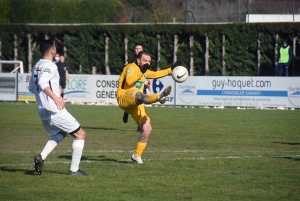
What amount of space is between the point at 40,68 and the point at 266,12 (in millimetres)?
27554

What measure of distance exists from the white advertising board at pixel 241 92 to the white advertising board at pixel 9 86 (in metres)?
8.34

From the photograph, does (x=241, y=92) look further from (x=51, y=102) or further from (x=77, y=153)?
(x=51, y=102)

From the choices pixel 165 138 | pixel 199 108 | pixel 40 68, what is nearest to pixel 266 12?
pixel 199 108

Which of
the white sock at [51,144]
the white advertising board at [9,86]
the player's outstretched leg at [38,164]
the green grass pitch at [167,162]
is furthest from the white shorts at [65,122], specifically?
the white advertising board at [9,86]

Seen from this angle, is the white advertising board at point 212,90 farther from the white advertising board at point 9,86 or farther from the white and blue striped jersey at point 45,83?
the white and blue striped jersey at point 45,83

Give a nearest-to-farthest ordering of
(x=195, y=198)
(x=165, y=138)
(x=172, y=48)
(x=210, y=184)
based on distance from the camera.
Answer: (x=195, y=198) → (x=210, y=184) → (x=165, y=138) → (x=172, y=48)

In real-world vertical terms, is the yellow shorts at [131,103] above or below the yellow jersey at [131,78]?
below

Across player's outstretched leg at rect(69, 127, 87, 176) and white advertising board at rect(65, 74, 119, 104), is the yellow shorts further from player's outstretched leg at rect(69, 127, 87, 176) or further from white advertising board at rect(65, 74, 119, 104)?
white advertising board at rect(65, 74, 119, 104)

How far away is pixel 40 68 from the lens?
1080cm

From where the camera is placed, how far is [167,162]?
41.7ft

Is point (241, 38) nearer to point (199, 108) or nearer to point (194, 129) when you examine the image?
point (199, 108)

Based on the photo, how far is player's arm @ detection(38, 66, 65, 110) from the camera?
10586mm

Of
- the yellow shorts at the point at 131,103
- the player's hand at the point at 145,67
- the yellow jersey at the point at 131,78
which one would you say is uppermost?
the player's hand at the point at 145,67

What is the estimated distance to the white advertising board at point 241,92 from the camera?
28031 millimetres
